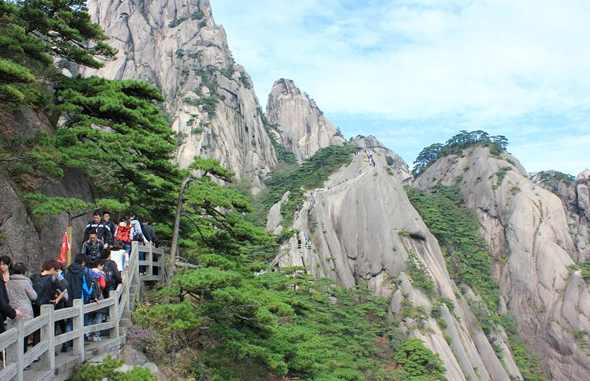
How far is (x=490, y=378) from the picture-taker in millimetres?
39281

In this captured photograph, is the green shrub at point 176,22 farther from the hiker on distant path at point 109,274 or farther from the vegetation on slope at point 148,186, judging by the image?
the hiker on distant path at point 109,274

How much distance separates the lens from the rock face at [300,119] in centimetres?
10126

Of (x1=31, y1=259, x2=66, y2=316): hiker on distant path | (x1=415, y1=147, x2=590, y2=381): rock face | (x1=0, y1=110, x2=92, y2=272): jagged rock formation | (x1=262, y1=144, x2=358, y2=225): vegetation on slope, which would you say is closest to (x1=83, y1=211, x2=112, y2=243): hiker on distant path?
(x1=0, y1=110, x2=92, y2=272): jagged rock formation

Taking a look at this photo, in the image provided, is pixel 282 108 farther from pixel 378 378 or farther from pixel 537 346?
pixel 378 378

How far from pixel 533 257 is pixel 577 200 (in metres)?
14.9

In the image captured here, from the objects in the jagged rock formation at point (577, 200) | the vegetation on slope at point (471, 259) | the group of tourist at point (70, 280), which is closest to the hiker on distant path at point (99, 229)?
the group of tourist at point (70, 280)

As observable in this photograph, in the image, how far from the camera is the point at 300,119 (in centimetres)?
10238

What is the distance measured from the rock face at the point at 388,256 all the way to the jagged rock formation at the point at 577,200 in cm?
2062

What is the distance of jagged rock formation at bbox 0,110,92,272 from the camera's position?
12078 millimetres

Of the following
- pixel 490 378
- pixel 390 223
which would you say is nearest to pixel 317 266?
pixel 390 223

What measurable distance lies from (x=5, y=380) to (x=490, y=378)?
1561 inches

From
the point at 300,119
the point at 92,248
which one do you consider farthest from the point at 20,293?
the point at 300,119

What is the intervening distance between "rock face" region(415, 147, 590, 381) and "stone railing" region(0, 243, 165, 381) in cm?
4606

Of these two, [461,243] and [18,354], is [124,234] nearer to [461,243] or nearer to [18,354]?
[18,354]
